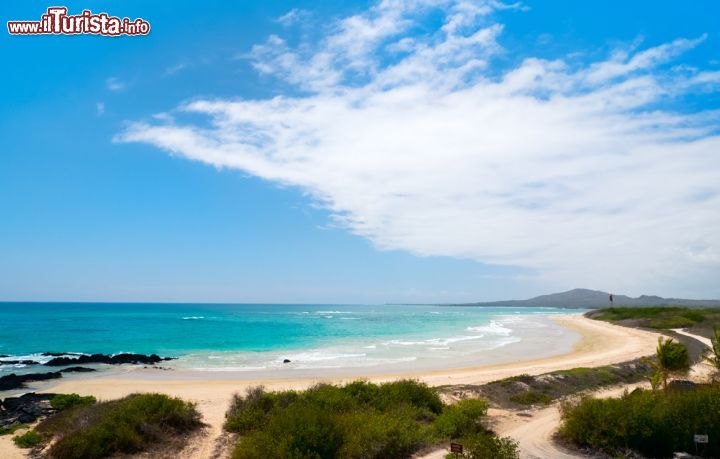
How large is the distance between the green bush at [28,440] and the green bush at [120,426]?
0.36 metres

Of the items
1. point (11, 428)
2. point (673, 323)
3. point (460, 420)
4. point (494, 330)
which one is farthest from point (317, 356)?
point (673, 323)

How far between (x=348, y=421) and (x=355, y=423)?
20 cm

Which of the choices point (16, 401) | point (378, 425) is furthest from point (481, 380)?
point (16, 401)

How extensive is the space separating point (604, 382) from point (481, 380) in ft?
19.6

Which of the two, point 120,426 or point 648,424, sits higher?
point 648,424

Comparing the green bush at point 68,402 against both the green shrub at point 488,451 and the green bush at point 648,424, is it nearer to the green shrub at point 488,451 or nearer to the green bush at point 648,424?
the green shrub at point 488,451

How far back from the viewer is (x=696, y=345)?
120 ft

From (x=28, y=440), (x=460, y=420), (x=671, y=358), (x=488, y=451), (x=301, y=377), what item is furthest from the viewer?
(x=301, y=377)

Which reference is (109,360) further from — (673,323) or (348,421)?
(673,323)

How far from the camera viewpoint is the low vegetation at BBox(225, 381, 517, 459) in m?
10.8

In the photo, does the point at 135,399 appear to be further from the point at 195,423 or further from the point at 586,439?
the point at 586,439

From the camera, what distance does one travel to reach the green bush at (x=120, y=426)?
1166 cm

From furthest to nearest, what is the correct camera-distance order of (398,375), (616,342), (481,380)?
(616,342), (398,375), (481,380)

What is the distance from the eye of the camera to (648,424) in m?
11.8
